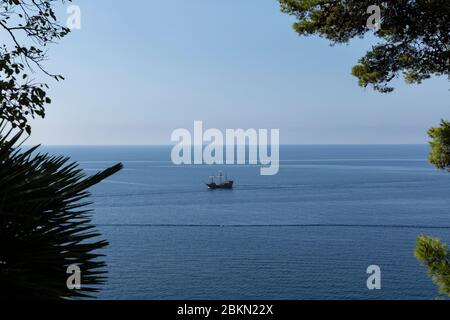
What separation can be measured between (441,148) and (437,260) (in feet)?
8.26

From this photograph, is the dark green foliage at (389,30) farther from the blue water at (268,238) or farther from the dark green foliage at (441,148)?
the blue water at (268,238)

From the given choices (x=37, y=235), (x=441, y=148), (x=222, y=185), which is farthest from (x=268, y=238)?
(x=37, y=235)

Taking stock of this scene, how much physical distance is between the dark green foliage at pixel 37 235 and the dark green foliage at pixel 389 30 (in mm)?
7140

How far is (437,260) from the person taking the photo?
10953mm

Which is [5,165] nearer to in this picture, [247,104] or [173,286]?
[173,286]

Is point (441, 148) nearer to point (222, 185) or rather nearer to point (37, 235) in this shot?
point (37, 235)

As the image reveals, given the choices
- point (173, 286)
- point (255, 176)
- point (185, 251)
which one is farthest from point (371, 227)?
point (255, 176)

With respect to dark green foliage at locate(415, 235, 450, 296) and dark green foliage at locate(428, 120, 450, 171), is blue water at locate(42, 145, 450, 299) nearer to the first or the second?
A: dark green foliage at locate(415, 235, 450, 296)

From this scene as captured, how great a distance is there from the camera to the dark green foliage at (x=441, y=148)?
1088cm

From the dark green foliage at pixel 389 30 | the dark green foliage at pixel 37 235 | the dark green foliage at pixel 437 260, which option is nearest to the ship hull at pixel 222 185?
the dark green foliage at pixel 437 260

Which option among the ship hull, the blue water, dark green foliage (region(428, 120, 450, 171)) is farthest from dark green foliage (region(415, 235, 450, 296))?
the ship hull

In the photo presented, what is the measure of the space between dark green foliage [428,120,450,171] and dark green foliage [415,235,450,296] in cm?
175

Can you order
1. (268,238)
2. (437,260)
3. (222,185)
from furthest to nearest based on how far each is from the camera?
1. (222,185)
2. (268,238)
3. (437,260)

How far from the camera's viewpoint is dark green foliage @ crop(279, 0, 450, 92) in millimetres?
8875
